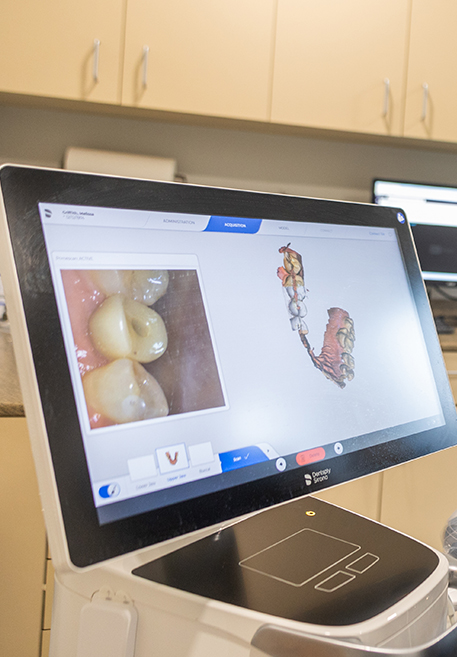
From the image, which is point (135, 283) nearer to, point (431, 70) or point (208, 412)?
point (208, 412)

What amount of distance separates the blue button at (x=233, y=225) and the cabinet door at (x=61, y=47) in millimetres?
1526

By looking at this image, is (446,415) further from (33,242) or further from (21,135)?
(21,135)

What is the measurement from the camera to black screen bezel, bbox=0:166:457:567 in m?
0.33

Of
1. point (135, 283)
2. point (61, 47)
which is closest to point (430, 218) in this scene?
point (61, 47)

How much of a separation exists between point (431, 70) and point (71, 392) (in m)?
2.07

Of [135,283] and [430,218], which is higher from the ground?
[430,218]

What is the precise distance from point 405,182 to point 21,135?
146cm

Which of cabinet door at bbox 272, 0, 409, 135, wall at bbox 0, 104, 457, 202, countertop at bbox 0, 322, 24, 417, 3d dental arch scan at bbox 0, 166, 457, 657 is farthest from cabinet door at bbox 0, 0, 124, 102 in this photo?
3d dental arch scan at bbox 0, 166, 457, 657

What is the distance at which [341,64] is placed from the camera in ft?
6.39

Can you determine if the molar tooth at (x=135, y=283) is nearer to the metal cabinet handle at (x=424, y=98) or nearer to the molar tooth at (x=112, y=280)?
the molar tooth at (x=112, y=280)

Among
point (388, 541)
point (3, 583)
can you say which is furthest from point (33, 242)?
point (3, 583)

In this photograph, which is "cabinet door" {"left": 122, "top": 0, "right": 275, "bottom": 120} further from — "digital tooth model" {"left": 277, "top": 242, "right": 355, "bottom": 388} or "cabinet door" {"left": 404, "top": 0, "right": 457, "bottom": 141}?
"digital tooth model" {"left": 277, "top": 242, "right": 355, "bottom": 388}

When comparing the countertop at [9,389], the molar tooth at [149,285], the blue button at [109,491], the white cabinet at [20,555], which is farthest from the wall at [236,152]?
the blue button at [109,491]

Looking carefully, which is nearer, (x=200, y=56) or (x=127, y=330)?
(x=127, y=330)
